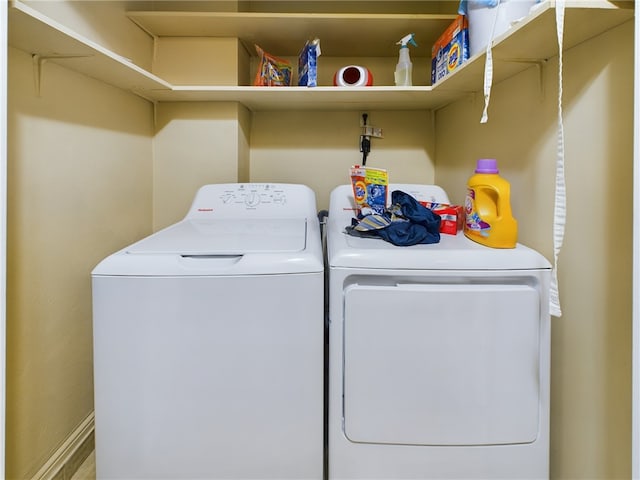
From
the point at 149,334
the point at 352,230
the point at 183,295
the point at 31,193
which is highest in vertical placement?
the point at 31,193

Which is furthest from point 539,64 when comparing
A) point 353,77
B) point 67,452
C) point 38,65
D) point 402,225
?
point 67,452

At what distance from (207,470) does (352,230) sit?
86 centimetres

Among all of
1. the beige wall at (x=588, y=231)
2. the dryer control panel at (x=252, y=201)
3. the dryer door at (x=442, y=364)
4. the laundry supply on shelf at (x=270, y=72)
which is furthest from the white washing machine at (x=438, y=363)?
the laundry supply on shelf at (x=270, y=72)

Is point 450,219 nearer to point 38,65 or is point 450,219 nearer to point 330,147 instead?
point 330,147

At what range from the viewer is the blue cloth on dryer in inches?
50.1

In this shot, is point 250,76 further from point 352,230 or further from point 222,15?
point 352,230

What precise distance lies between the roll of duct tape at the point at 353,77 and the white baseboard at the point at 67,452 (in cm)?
177

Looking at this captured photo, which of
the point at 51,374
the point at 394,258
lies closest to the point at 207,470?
the point at 51,374

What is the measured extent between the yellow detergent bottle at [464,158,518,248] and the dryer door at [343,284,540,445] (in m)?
0.17

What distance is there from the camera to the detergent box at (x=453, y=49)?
1509 millimetres

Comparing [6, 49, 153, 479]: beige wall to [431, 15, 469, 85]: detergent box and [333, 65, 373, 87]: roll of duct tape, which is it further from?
[431, 15, 469, 85]: detergent box

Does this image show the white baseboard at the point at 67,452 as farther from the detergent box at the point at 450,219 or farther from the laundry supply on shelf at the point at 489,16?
the laundry supply on shelf at the point at 489,16

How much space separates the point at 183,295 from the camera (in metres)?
1.13

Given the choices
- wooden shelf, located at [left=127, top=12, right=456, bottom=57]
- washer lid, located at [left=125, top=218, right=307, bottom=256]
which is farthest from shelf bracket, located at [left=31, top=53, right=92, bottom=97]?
wooden shelf, located at [left=127, top=12, right=456, bottom=57]
